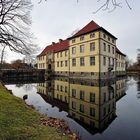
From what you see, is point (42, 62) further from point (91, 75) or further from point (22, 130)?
point (22, 130)

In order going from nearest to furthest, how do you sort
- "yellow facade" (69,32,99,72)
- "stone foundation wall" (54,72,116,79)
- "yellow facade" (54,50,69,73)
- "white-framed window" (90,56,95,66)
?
"stone foundation wall" (54,72,116,79)
"yellow facade" (69,32,99,72)
"white-framed window" (90,56,95,66)
"yellow facade" (54,50,69,73)

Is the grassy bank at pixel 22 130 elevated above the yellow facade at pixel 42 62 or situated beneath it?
situated beneath

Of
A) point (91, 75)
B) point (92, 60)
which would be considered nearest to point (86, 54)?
point (92, 60)

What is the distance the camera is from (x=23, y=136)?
545 cm

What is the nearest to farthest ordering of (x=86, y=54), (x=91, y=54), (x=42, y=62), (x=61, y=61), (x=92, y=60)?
1. (x=92, y=60)
2. (x=91, y=54)
3. (x=86, y=54)
4. (x=61, y=61)
5. (x=42, y=62)

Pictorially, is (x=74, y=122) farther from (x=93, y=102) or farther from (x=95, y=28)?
(x=95, y=28)

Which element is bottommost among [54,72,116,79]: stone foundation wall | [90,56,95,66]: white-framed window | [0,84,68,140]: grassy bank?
[0,84,68,140]: grassy bank

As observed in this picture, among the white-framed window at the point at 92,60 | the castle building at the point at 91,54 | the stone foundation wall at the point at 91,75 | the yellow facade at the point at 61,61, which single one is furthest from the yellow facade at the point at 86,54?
the yellow facade at the point at 61,61

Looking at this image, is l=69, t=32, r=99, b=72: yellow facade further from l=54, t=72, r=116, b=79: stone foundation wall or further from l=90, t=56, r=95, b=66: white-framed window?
l=54, t=72, r=116, b=79: stone foundation wall

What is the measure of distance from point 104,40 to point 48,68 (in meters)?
26.5

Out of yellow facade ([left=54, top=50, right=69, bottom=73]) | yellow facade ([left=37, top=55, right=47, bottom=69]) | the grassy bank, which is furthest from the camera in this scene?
yellow facade ([left=37, top=55, right=47, bottom=69])

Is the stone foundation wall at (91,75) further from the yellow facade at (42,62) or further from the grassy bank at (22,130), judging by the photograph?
the grassy bank at (22,130)

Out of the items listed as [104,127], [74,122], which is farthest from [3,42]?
[104,127]

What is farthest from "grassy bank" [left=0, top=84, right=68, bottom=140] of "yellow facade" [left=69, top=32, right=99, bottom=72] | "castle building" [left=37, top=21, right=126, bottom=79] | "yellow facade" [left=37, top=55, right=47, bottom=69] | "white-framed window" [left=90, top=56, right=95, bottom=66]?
"yellow facade" [left=37, top=55, right=47, bottom=69]
